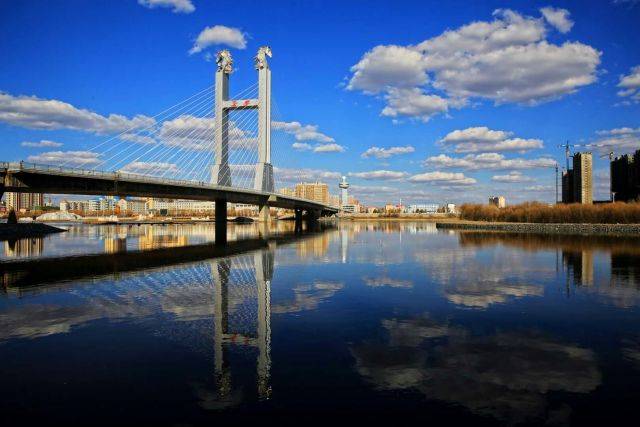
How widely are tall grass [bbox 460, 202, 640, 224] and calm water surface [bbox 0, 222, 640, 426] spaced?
2959 inches

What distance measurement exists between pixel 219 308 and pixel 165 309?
6.08 ft

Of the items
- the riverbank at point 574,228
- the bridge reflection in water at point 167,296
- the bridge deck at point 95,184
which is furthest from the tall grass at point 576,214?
the bridge reflection in water at point 167,296

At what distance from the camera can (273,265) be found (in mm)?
28062

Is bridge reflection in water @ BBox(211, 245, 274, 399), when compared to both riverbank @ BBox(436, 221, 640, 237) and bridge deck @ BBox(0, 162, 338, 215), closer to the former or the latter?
bridge deck @ BBox(0, 162, 338, 215)

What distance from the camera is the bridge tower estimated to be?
7619 centimetres

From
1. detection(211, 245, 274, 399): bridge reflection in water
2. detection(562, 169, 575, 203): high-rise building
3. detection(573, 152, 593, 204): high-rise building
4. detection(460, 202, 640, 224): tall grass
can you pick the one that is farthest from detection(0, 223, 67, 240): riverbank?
detection(562, 169, 575, 203): high-rise building

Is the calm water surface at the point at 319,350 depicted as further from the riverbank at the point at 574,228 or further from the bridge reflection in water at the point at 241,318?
the riverbank at the point at 574,228

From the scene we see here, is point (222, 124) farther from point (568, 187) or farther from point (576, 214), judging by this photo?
point (568, 187)

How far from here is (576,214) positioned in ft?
298

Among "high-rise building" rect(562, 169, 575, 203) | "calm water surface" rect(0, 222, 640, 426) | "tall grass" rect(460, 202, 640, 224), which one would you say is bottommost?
"calm water surface" rect(0, 222, 640, 426)

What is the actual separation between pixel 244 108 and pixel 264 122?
4600mm

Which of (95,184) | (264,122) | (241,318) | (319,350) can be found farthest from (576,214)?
(319,350)

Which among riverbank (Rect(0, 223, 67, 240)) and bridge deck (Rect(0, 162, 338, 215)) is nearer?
bridge deck (Rect(0, 162, 338, 215))

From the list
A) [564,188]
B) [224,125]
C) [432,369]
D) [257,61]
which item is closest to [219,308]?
[432,369]
